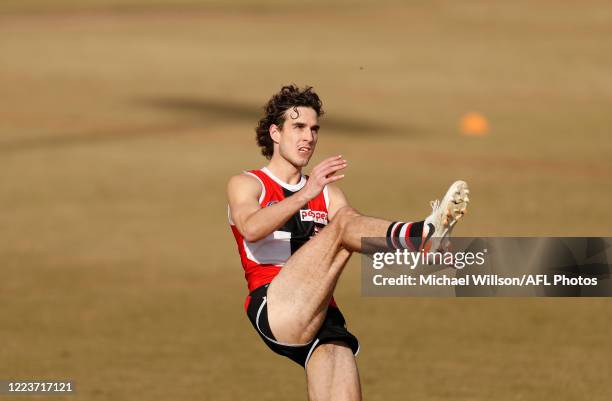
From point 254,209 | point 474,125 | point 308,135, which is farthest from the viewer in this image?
point 474,125

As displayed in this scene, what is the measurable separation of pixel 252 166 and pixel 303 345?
17.5 metres

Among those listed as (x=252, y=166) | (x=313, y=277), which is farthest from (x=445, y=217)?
(x=252, y=166)

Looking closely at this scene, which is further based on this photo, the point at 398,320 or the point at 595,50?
the point at 595,50

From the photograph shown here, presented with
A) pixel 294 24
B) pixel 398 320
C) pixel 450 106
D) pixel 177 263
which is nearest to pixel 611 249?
pixel 398 320

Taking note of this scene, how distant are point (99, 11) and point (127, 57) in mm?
11480

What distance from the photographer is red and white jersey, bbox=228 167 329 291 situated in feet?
30.8

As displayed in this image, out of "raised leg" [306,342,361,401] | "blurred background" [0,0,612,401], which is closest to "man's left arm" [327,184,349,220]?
"raised leg" [306,342,361,401]

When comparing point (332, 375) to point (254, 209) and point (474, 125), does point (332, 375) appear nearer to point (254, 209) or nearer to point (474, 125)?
point (254, 209)

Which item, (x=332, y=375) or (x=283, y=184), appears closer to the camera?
(x=332, y=375)

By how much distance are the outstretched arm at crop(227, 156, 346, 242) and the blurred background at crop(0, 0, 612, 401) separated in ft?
12.1

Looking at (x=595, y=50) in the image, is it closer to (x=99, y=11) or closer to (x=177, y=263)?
(x=99, y=11)

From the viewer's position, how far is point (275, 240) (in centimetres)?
940

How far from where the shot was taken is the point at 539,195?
80.8ft

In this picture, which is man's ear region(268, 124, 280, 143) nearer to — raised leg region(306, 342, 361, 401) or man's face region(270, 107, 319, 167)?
man's face region(270, 107, 319, 167)
